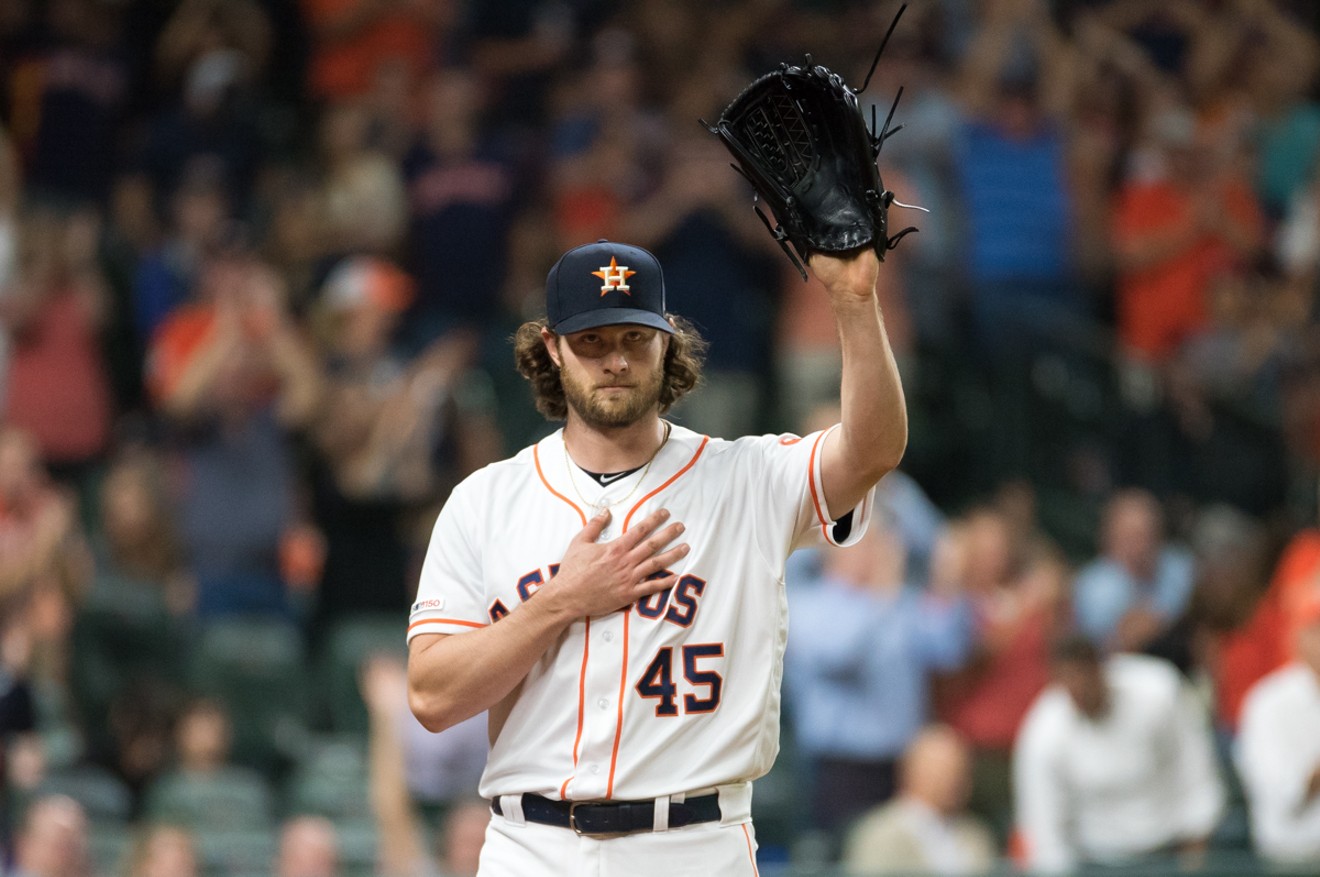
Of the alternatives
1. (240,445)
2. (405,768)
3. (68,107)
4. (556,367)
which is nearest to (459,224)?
(240,445)

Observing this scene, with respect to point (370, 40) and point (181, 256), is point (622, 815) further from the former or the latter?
point (370, 40)

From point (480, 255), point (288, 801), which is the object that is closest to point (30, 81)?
point (480, 255)

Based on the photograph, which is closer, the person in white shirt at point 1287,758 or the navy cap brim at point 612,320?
the navy cap brim at point 612,320

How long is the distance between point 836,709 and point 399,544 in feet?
6.95

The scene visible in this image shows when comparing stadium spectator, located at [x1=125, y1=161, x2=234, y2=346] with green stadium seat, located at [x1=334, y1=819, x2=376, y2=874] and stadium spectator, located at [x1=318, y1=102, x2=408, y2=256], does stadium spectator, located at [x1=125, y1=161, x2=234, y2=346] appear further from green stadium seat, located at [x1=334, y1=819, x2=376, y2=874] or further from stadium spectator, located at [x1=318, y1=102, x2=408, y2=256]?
green stadium seat, located at [x1=334, y1=819, x2=376, y2=874]

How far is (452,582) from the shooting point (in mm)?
3549

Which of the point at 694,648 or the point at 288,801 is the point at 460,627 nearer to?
the point at 694,648

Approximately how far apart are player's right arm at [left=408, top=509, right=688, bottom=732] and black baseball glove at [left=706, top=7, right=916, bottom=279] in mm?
591

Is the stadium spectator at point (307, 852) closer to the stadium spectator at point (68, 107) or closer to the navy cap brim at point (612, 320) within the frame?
the navy cap brim at point (612, 320)

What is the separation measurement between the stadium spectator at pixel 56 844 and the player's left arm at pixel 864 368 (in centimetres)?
450

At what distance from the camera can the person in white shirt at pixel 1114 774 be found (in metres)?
6.87

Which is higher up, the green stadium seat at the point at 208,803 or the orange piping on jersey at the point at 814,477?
the orange piping on jersey at the point at 814,477

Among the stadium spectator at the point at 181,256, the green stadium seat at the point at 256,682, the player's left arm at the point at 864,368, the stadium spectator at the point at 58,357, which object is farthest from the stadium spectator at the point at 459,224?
the player's left arm at the point at 864,368

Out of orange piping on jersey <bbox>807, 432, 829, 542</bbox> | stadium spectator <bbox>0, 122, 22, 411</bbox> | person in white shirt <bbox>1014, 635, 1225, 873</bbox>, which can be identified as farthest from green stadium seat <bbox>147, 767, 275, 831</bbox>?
orange piping on jersey <bbox>807, 432, 829, 542</bbox>
